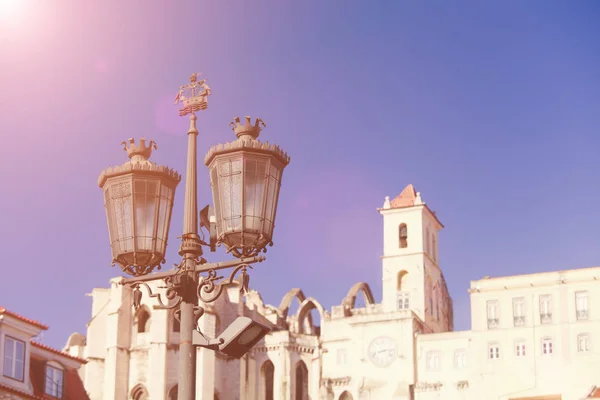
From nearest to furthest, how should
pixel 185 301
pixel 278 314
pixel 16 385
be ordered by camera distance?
pixel 185 301 → pixel 16 385 → pixel 278 314

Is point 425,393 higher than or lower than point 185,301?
higher

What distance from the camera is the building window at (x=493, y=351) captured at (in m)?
86.5

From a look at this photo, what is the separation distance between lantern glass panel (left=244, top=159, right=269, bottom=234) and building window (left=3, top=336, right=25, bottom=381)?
32818 mm

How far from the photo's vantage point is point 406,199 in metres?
101

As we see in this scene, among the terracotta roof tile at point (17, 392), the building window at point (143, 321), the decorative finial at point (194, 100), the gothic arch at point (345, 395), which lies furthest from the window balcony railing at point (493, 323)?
the decorative finial at point (194, 100)

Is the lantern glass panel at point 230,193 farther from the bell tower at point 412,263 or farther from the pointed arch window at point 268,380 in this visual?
the pointed arch window at point 268,380

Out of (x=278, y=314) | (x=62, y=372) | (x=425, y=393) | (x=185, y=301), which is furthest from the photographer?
(x=278, y=314)

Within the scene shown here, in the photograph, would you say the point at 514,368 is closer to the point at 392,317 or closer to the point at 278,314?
the point at 392,317

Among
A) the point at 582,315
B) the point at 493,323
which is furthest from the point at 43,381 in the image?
the point at 582,315

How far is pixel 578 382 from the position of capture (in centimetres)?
8306

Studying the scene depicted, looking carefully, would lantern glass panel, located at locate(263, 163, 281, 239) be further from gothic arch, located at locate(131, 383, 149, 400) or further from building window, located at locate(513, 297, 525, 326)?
gothic arch, located at locate(131, 383, 149, 400)

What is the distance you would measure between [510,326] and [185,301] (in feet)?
239

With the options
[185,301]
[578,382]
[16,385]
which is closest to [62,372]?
[16,385]

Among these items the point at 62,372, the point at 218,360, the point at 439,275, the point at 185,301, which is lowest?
the point at 185,301
